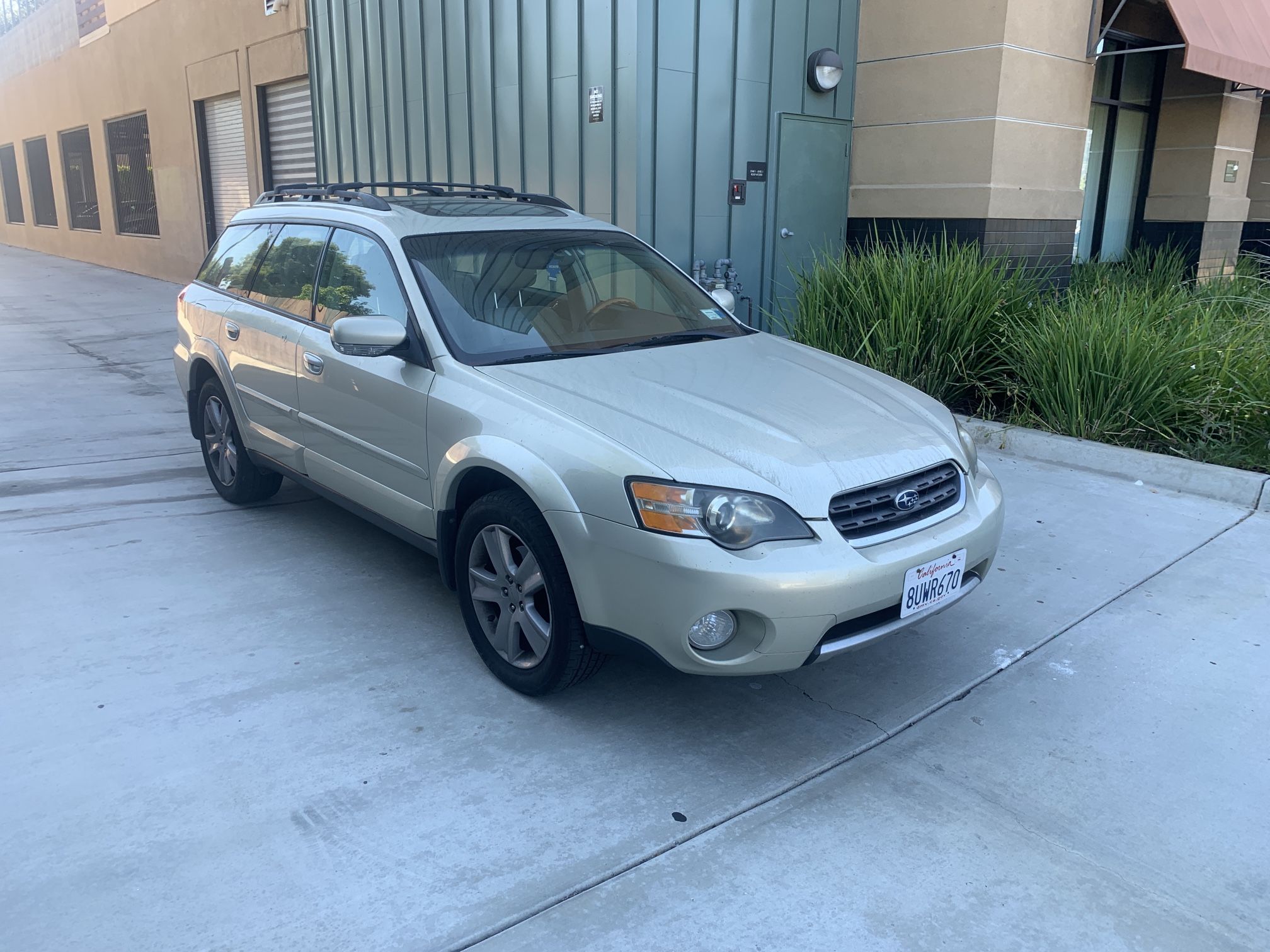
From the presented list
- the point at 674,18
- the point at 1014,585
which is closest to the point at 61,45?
the point at 674,18

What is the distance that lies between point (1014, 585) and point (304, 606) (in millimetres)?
3210

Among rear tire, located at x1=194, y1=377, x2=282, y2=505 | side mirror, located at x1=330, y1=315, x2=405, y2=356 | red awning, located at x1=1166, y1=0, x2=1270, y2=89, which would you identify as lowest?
rear tire, located at x1=194, y1=377, x2=282, y2=505

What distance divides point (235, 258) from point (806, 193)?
18.7 feet

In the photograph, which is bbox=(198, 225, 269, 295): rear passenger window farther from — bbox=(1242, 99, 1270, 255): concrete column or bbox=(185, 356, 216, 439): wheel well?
bbox=(1242, 99, 1270, 255): concrete column

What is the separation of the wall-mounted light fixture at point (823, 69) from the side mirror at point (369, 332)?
661 cm

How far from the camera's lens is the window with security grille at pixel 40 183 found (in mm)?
27062

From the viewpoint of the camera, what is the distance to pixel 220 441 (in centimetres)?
572

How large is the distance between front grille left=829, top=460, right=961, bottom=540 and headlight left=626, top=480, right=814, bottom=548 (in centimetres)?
18

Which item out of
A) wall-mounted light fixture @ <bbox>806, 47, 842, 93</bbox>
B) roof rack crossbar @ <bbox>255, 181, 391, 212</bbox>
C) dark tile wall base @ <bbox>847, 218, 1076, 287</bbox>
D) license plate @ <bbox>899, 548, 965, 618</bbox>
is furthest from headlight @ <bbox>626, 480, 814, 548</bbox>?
wall-mounted light fixture @ <bbox>806, 47, 842, 93</bbox>

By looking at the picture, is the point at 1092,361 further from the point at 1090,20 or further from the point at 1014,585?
the point at 1090,20

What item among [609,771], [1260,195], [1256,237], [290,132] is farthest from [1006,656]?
[290,132]

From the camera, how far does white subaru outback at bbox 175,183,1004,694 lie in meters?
3.00

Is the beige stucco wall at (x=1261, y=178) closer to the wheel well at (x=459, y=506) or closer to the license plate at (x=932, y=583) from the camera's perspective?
the license plate at (x=932, y=583)

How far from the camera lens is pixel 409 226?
4.27 metres
